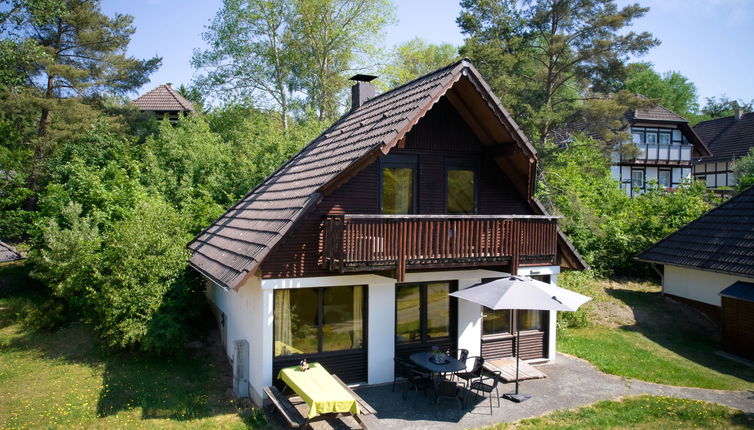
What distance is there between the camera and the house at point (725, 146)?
37.9 m

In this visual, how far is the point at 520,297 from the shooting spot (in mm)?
9992

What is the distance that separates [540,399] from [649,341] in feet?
22.5

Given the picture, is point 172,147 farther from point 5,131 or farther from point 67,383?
point 67,383

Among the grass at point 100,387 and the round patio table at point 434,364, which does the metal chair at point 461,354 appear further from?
the grass at point 100,387

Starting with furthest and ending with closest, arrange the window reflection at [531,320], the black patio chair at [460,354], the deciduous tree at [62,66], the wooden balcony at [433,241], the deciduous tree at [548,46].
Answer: the deciduous tree at [548,46], the deciduous tree at [62,66], the window reflection at [531,320], the black patio chair at [460,354], the wooden balcony at [433,241]

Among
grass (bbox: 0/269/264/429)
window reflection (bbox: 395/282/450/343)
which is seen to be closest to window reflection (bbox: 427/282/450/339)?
window reflection (bbox: 395/282/450/343)

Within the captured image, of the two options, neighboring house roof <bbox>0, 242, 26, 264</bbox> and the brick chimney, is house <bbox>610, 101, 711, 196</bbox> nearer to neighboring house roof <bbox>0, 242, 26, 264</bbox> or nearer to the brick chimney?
the brick chimney

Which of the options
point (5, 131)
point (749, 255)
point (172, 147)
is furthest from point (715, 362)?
point (5, 131)

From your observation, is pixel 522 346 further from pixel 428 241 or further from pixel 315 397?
pixel 315 397

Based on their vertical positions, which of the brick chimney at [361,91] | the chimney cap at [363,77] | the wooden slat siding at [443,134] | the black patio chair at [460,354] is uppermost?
the chimney cap at [363,77]

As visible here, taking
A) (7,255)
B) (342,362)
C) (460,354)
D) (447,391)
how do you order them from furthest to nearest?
(7,255), (460,354), (342,362), (447,391)

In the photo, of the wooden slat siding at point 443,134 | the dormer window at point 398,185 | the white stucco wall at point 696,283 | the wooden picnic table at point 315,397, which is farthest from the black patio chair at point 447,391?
the white stucco wall at point 696,283

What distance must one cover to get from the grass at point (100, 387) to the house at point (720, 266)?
518 inches

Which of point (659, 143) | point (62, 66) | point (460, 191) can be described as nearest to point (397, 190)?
point (460, 191)
